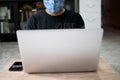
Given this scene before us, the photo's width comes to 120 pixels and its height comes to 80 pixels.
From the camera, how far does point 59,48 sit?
4.20ft

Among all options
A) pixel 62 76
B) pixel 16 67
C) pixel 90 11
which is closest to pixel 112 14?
pixel 90 11

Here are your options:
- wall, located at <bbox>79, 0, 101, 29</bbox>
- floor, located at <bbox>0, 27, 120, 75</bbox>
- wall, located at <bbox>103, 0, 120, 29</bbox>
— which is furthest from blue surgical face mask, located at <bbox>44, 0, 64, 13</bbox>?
wall, located at <bbox>103, 0, 120, 29</bbox>

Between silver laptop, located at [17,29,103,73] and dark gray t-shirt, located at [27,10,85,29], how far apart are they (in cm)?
81

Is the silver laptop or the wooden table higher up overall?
the silver laptop

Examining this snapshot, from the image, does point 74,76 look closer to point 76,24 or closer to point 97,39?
point 97,39

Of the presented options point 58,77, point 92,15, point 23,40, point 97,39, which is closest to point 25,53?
point 23,40

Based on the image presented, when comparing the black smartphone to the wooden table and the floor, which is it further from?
the floor

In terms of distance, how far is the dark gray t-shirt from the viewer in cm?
212

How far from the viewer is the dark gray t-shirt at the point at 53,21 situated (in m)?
2.12

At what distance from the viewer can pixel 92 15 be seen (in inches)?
196

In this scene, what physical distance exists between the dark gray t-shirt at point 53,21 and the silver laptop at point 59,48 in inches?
31.8

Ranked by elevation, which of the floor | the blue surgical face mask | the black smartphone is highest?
the blue surgical face mask

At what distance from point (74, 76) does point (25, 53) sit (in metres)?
0.29

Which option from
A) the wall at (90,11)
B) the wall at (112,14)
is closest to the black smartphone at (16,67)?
the wall at (90,11)
